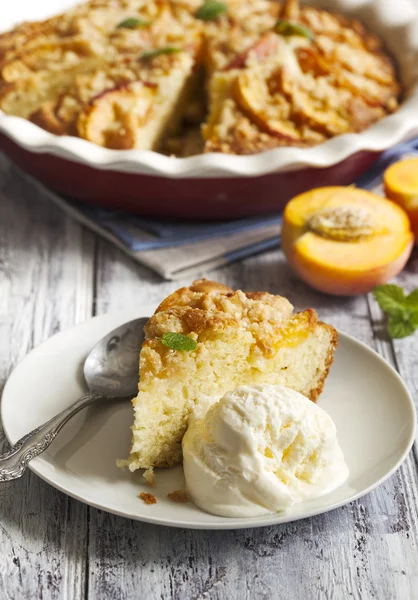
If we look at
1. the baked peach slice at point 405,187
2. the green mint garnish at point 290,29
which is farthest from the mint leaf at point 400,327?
the green mint garnish at point 290,29

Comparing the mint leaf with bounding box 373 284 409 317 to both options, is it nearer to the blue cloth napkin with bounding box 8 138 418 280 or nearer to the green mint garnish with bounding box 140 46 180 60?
the blue cloth napkin with bounding box 8 138 418 280

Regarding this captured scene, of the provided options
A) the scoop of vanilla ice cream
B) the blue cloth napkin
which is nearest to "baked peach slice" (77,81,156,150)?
the blue cloth napkin

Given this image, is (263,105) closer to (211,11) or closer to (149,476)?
(211,11)

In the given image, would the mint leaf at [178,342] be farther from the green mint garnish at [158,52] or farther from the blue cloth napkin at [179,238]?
the green mint garnish at [158,52]

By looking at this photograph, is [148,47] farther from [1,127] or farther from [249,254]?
[249,254]

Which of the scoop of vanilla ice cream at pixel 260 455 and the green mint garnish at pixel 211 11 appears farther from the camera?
the green mint garnish at pixel 211 11
